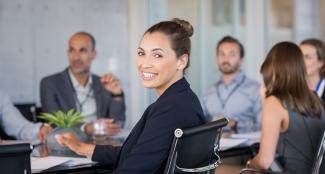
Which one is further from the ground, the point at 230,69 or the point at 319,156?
the point at 230,69

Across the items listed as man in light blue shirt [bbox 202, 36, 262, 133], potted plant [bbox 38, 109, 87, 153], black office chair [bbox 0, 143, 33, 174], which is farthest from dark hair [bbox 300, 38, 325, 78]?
black office chair [bbox 0, 143, 33, 174]

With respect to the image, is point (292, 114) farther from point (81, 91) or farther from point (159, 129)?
point (81, 91)

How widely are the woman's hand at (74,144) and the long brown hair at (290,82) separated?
1022mm

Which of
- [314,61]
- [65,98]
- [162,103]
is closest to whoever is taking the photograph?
[162,103]

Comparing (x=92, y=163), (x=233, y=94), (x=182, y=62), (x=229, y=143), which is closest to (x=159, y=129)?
(x=182, y=62)

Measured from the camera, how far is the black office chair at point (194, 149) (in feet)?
5.63

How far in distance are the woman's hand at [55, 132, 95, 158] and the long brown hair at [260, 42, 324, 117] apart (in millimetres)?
1022

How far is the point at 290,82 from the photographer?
112 inches

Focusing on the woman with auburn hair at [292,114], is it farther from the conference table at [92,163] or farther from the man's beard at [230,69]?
the man's beard at [230,69]

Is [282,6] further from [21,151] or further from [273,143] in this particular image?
[21,151]

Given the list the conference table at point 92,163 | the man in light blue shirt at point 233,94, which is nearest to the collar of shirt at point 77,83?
the man in light blue shirt at point 233,94

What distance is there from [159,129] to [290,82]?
4.04 ft

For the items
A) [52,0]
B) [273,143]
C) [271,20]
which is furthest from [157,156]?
[271,20]

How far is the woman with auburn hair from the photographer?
278cm
